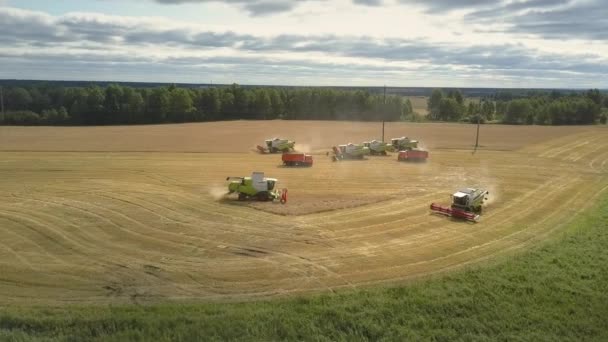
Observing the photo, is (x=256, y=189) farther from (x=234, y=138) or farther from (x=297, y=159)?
(x=234, y=138)

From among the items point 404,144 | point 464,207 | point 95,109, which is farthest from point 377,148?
point 95,109

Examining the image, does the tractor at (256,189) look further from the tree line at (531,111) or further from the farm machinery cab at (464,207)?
the tree line at (531,111)

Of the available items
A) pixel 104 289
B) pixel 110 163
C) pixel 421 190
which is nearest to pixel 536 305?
pixel 104 289

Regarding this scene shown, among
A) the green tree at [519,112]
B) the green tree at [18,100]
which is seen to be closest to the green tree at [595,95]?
the green tree at [519,112]

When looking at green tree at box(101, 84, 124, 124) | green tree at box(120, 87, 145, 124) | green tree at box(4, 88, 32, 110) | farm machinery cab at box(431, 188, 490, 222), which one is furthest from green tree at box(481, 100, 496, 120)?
farm machinery cab at box(431, 188, 490, 222)

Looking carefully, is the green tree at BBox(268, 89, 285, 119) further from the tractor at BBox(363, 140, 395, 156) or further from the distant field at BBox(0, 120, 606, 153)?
the tractor at BBox(363, 140, 395, 156)

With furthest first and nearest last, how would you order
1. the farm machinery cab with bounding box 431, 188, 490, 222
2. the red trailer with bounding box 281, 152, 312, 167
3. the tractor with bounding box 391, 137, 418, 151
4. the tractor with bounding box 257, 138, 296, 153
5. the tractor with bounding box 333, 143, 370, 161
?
the tractor with bounding box 391, 137, 418, 151 < the tractor with bounding box 257, 138, 296, 153 < the tractor with bounding box 333, 143, 370, 161 < the red trailer with bounding box 281, 152, 312, 167 < the farm machinery cab with bounding box 431, 188, 490, 222

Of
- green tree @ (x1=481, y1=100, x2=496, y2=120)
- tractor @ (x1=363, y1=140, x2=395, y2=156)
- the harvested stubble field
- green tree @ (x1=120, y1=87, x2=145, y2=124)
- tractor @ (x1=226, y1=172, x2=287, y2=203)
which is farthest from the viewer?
green tree @ (x1=481, y1=100, x2=496, y2=120)
